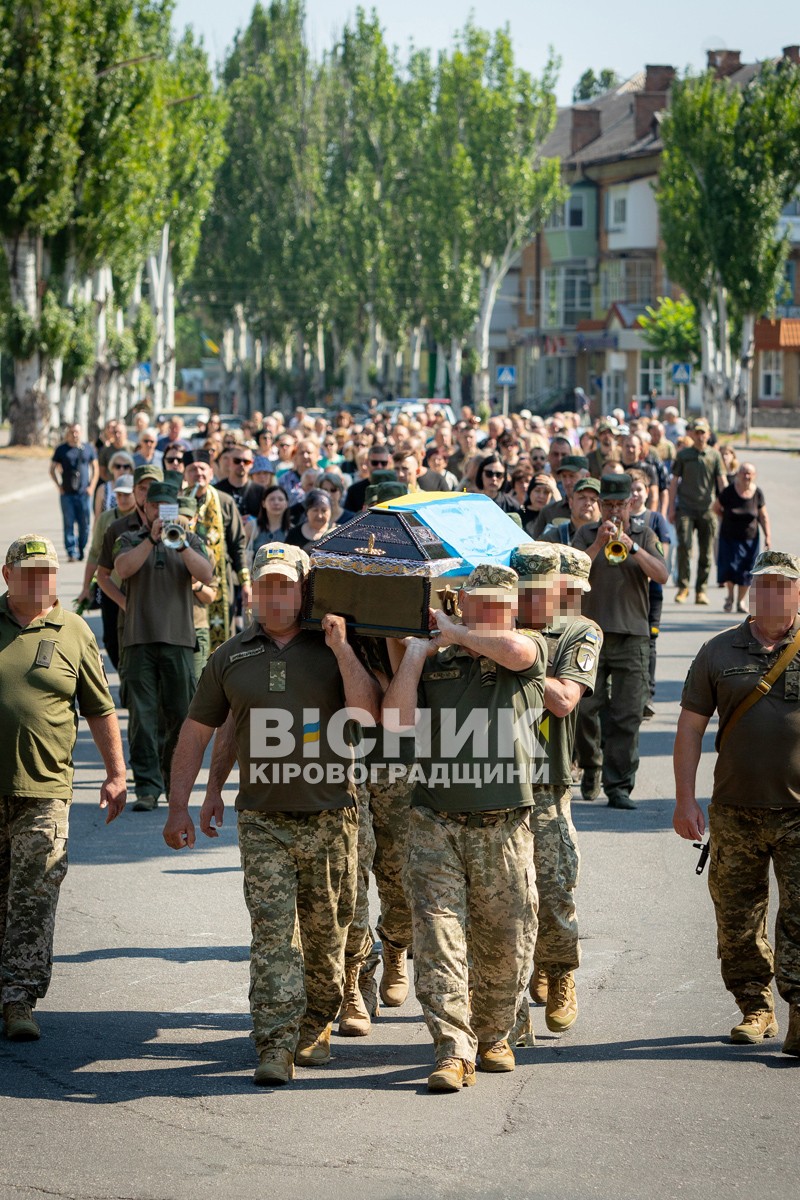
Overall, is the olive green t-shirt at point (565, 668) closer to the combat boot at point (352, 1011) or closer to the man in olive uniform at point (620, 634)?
the combat boot at point (352, 1011)

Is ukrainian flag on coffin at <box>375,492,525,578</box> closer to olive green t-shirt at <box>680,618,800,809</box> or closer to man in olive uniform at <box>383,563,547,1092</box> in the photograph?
man in olive uniform at <box>383,563,547,1092</box>

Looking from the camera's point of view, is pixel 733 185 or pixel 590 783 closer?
pixel 590 783

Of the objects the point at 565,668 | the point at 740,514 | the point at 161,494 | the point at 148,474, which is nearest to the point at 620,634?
the point at 161,494

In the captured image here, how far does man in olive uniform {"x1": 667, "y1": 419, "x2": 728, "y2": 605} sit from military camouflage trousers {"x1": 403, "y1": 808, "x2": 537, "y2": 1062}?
13.9 m

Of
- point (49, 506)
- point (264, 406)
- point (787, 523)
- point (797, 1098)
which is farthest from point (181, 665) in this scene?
point (264, 406)

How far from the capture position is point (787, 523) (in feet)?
96.4

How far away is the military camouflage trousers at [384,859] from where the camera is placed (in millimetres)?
6566

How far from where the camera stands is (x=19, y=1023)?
6375mm

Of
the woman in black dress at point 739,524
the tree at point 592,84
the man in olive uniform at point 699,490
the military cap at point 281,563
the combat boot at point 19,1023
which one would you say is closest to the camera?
the military cap at point 281,563

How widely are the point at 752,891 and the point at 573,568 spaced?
4.52 feet

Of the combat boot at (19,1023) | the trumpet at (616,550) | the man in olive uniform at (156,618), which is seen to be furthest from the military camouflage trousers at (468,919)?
the man in olive uniform at (156,618)

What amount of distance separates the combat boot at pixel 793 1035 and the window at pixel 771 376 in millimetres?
72758

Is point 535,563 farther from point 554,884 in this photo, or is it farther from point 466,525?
point 554,884

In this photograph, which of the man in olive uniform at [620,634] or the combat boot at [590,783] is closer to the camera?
the man in olive uniform at [620,634]
